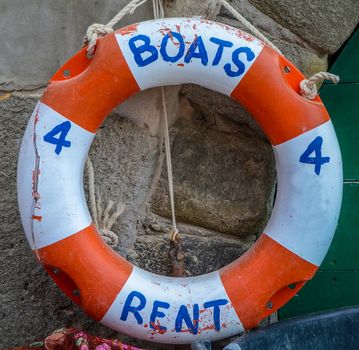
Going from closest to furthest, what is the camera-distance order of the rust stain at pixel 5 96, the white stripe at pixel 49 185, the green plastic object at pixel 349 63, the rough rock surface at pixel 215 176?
the white stripe at pixel 49 185 → the rust stain at pixel 5 96 → the rough rock surface at pixel 215 176 → the green plastic object at pixel 349 63

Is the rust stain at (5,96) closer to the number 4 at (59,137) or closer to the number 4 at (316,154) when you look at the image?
the number 4 at (59,137)

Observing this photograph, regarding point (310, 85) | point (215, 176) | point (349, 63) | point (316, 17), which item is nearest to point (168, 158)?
point (215, 176)

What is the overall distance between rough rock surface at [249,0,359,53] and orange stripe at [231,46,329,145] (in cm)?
17

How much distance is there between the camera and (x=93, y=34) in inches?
56.3

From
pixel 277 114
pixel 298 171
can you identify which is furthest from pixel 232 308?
pixel 277 114

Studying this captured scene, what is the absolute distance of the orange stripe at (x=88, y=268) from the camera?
1411 mm

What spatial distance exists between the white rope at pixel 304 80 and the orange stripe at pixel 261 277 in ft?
1.10

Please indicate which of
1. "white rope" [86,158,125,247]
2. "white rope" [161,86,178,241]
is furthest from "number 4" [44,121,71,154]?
"white rope" [161,86,178,241]

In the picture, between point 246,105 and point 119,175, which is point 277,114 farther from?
point 119,175

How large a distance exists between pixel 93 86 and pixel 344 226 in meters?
0.90

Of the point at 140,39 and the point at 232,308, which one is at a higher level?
the point at 140,39

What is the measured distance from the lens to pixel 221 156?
1627mm

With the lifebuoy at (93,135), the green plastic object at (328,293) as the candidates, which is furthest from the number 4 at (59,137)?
the green plastic object at (328,293)

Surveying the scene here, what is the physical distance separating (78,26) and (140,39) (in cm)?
21
